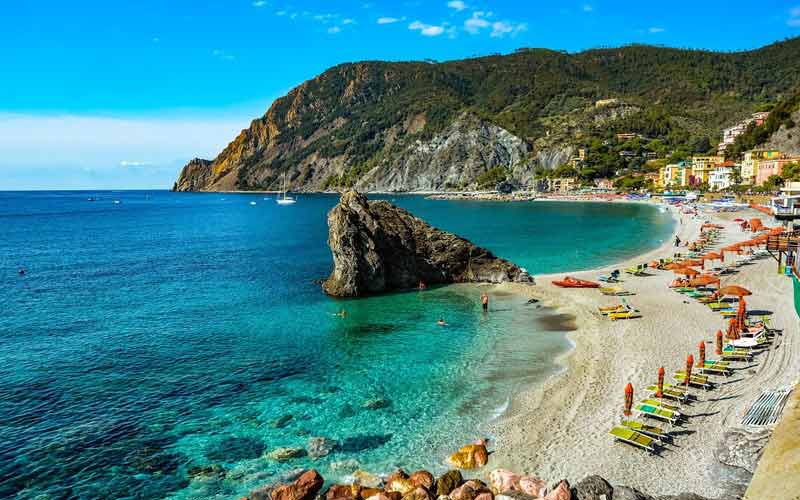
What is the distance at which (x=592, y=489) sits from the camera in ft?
43.4

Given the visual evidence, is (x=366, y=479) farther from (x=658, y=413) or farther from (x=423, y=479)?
(x=658, y=413)

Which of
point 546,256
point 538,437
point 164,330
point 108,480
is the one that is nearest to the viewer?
point 108,480

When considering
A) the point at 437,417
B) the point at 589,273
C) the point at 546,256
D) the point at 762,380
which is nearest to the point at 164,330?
the point at 437,417

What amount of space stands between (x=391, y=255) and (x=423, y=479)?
27.2 metres

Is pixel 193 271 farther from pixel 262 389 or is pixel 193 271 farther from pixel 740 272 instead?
→ pixel 740 272

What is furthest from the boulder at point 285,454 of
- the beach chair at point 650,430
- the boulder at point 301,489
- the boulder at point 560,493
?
the beach chair at point 650,430

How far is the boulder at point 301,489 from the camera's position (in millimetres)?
13930

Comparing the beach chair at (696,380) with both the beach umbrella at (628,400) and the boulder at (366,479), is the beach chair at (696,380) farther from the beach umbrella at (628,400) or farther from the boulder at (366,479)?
the boulder at (366,479)

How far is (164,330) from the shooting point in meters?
31.1

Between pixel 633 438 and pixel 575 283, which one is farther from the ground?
pixel 575 283

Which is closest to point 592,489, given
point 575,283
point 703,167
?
point 575,283

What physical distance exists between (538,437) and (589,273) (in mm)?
29570

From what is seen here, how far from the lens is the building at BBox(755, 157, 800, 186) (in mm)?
107688

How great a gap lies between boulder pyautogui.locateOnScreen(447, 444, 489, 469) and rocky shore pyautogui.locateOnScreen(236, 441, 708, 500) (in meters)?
0.39
